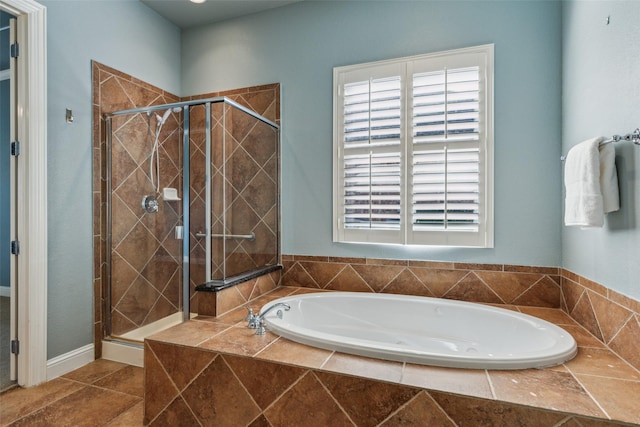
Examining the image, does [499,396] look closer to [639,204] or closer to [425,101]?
[639,204]

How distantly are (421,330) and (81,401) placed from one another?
2114 mm

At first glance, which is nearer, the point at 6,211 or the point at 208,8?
the point at 208,8

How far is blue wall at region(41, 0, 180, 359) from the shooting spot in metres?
2.18

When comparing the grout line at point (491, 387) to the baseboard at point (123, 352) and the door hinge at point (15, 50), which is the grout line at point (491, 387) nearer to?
the baseboard at point (123, 352)

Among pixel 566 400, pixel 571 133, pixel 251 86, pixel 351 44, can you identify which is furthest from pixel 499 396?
pixel 251 86

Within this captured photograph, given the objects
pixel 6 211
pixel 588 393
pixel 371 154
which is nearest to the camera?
pixel 588 393

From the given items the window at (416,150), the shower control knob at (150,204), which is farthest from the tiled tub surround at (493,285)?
the shower control knob at (150,204)

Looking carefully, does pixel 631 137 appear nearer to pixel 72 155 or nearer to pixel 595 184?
pixel 595 184

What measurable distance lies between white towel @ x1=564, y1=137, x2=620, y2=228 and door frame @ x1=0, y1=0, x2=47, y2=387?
3047 millimetres

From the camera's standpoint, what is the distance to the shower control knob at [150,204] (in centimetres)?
252

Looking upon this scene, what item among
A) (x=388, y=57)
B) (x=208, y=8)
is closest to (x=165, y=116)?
(x=208, y=8)

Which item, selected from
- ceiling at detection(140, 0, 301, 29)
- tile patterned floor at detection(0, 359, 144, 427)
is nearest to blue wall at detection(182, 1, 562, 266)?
ceiling at detection(140, 0, 301, 29)

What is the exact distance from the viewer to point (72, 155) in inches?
90.7

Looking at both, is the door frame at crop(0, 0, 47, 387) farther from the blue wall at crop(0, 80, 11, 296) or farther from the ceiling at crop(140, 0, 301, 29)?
the blue wall at crop(0, 80, 11, 296)
